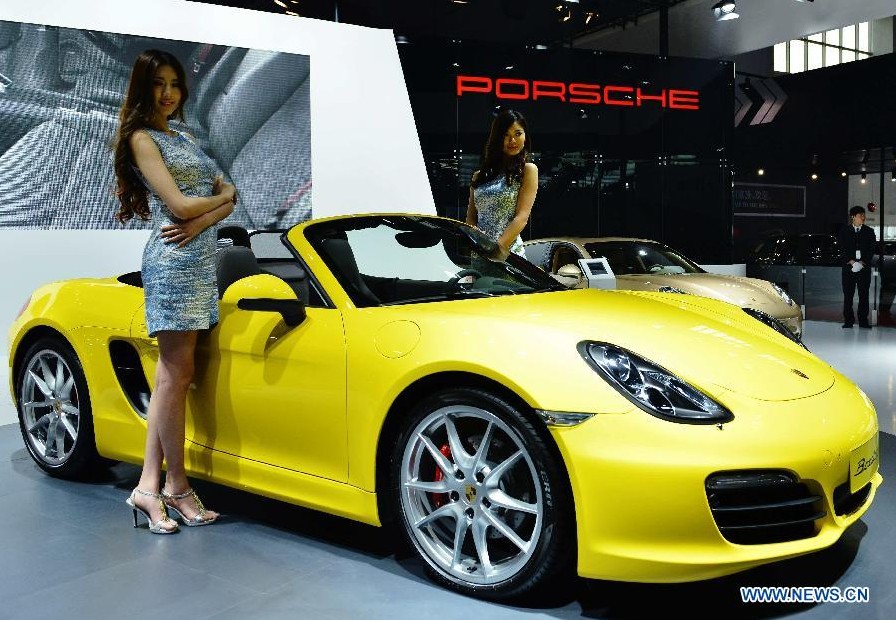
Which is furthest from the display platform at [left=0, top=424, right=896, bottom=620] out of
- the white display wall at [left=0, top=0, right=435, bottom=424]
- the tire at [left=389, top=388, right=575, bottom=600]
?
the white display wall at [left=0, top=0, right=435, bottom=424]

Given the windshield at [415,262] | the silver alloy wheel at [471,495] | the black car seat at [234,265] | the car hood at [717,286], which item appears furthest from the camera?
the car hood at [717,286]

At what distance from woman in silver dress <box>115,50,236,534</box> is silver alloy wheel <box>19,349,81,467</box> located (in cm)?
81

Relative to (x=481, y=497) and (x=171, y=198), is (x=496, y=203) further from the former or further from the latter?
(x=481, y=497)

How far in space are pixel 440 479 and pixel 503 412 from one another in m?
0.39

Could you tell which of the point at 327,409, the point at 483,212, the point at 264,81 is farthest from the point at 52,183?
the point at 327,409

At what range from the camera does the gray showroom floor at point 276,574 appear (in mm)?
2525

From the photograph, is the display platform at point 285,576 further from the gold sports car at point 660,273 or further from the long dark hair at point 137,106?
the gold sports car at point 660,273

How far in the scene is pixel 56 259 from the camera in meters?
6.42

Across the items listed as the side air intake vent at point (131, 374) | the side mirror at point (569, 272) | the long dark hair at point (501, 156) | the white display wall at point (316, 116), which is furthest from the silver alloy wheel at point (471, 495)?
the white display wall at point (316, 116)

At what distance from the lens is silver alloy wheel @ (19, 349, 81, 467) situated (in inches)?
155

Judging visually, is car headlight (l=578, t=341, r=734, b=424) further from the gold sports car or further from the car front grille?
the gold sports car

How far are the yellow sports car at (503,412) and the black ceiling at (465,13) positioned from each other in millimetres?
9386

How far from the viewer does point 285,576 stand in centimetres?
283

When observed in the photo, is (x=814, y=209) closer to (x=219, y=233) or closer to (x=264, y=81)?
(x=264, y=81)
